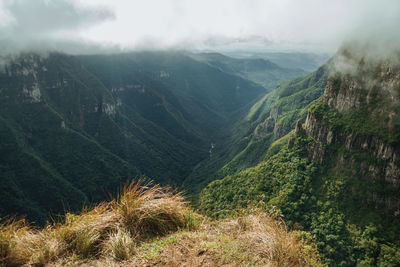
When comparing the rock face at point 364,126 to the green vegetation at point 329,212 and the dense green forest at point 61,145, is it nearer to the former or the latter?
the green vegetation at point 329,212

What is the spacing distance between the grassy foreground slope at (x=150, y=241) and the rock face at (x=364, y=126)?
45.1 metres

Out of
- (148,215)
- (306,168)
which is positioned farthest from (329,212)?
(148,215)

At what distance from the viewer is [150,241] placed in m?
5.99

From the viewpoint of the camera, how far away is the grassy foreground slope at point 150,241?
17.6 feet

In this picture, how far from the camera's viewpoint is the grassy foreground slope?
538 centimetres

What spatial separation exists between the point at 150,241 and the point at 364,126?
5323 cm

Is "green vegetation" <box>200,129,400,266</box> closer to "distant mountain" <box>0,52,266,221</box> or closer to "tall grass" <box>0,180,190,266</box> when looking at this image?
"tall grass" <box>0,180,190,266</box>

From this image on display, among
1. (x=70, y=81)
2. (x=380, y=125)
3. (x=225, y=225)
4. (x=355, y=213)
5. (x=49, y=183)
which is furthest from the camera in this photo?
(x=70, y=81)

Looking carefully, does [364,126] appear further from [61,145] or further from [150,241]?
[61,145]

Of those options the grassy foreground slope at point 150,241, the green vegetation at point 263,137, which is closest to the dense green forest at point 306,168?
the grassy foreground slope at point 150,241

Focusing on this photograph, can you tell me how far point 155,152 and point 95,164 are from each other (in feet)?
180

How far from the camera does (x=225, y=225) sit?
7363 millimetres

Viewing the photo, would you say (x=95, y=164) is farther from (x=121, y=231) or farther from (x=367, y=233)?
(x=121, y=231)

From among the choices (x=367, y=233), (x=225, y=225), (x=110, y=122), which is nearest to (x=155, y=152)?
(x=110, y=122)
